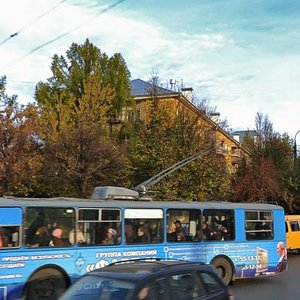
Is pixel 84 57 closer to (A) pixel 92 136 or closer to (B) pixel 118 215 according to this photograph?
(A) pixel 92 136

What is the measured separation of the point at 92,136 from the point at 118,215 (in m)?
15.7

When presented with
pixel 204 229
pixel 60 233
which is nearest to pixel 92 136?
pixel 204 229

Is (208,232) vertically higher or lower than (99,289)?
higher

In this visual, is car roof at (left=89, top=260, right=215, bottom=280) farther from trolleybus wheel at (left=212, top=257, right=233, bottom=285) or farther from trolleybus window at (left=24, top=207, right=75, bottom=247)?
trolleybus wheel at (left=212, top=257, right=233, bottom=285)

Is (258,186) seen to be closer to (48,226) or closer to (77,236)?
(77,236)

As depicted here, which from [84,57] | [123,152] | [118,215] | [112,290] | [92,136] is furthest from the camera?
[84,57]

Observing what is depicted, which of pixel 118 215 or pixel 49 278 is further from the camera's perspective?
pixel 118 215

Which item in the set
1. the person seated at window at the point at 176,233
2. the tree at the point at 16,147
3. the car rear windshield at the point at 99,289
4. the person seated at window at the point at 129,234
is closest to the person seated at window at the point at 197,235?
the person seated at window at the point at 176,233

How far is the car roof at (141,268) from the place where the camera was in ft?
23.4

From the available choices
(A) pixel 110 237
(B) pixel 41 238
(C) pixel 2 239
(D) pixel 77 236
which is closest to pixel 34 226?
(B) pixel 41 238

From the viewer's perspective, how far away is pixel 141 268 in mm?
7469

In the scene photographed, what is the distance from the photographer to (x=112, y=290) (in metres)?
6.86

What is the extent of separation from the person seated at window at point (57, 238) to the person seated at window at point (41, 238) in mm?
146

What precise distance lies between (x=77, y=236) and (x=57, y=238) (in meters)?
0.56
